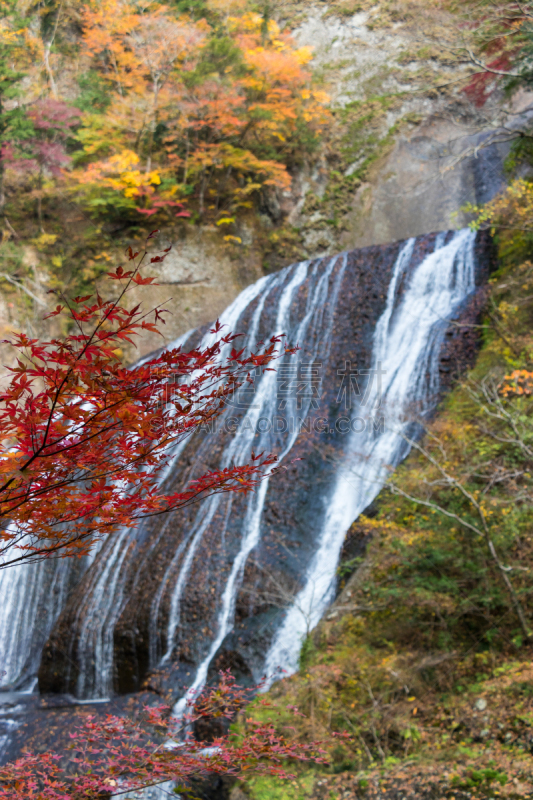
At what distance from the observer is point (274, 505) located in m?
7.46

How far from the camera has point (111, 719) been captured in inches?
136

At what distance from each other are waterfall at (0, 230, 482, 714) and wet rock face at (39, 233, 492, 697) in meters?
0.02

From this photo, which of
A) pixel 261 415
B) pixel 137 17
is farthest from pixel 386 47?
pixel 261 415

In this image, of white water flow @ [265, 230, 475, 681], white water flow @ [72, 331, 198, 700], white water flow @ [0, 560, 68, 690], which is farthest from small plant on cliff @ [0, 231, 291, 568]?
white water flow @ [0, 560, 68, 690]

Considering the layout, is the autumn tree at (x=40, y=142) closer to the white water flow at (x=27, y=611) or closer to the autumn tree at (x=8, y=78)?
the autumn tree at (x=8, y=78)

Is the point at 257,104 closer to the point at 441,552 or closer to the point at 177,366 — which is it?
the point at 441,552

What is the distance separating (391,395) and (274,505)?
90.4 inches

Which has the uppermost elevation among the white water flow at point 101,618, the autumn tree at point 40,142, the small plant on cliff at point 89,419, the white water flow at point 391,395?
the autumn tree at point 40,142

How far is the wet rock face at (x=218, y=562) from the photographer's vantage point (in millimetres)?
6277

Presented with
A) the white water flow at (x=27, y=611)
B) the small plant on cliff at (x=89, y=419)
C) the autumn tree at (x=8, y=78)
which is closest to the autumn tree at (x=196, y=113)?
the autumn tree at (x=8, y=78)

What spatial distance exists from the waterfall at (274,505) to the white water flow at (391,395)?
0.06ft

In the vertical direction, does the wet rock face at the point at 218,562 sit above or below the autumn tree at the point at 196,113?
below

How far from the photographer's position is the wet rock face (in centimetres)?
628

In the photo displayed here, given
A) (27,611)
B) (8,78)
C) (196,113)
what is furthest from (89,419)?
(8,78)
